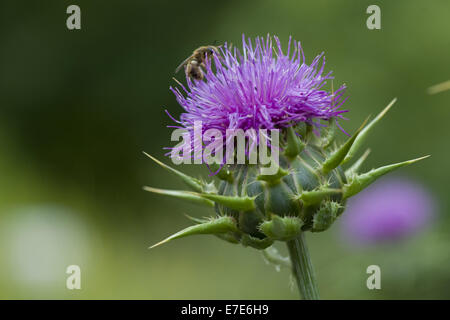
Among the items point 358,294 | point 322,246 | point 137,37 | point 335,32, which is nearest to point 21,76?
point 137,37

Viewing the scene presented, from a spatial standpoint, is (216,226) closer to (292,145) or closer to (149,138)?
(292,145)

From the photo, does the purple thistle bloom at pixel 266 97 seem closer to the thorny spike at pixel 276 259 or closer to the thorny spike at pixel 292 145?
the thorny spike at pixel 292 145

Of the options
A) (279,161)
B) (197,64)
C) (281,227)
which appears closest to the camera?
(281,227)

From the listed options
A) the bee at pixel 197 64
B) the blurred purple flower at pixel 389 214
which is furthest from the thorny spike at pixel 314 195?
the blurred purple flower at pixel 389 214

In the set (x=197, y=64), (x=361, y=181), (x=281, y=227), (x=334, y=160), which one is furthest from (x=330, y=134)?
(x=197, y=64)
